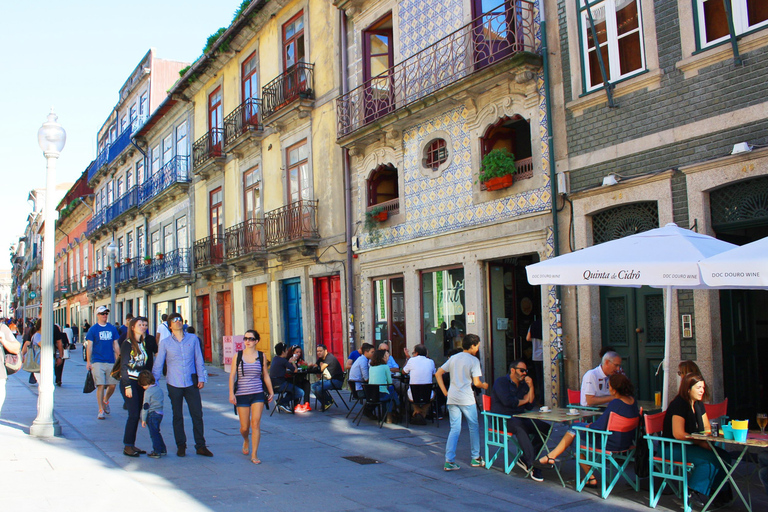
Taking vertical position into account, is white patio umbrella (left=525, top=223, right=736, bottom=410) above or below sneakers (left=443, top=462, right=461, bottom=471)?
above

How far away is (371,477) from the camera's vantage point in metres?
7.43

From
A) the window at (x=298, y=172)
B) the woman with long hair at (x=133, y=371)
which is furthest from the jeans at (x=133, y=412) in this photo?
the window at (x=298, y=172)

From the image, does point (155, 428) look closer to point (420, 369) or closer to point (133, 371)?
point (133, 371)

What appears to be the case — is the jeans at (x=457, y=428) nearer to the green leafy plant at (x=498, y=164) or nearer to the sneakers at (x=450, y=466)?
the sneakers at (x=450, y=466)

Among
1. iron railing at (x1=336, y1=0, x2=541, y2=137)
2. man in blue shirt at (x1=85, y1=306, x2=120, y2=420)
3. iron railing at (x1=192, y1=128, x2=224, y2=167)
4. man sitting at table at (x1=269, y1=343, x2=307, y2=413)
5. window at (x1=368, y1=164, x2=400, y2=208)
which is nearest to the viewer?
man in blue shirt at (x1=85, y1=306, x2=120, y2=420)

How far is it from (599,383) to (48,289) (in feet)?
24.2

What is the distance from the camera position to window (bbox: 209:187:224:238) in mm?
23381

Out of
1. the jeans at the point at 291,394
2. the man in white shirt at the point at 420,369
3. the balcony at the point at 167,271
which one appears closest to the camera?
the man in white shirt at the point at 420,369

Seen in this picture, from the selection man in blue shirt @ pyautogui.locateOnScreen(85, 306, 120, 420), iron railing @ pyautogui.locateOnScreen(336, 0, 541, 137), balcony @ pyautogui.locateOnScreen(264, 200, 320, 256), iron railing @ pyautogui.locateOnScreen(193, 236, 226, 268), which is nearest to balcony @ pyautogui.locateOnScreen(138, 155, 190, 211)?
iron railing @ pyautogui.locateOnScreen(193, 236, 226, 268)

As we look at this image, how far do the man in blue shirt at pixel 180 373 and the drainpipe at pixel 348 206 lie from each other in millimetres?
7846

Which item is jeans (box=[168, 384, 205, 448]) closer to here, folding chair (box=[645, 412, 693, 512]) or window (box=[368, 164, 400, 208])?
folding chair (box=[645, 412, 693, 512])

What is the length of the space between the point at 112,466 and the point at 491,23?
922cm

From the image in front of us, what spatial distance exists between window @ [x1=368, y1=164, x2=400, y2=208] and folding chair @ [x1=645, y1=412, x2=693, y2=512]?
391 inches

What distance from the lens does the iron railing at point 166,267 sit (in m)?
25.8
